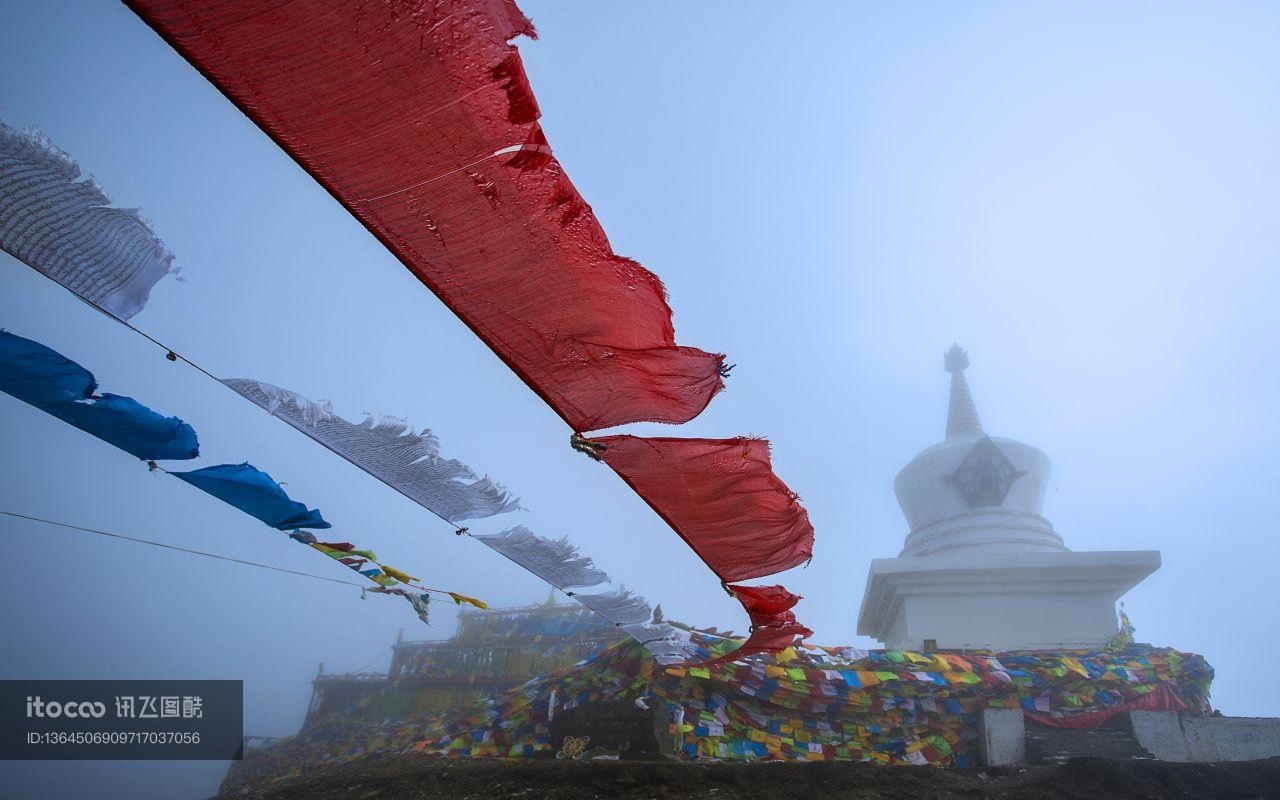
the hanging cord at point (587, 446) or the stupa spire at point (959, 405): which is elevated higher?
the stupa spire at point (959, 405)

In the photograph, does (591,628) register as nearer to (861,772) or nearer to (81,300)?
(861,772)

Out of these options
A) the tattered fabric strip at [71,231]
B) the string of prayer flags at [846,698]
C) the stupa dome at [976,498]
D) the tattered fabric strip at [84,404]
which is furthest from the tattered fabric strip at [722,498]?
the stupa dome at [976,498]

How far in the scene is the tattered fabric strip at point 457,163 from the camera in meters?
2.48

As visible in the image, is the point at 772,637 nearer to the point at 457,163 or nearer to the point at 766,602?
the point at 766,602

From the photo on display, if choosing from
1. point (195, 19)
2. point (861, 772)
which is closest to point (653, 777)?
point (861, 772)

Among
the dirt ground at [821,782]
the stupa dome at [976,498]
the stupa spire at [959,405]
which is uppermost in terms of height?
the stupa spire at [959,405]

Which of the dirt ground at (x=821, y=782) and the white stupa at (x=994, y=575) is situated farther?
the white stupa at (x=994, y=575)

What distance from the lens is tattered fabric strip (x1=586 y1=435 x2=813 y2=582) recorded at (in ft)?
15.7

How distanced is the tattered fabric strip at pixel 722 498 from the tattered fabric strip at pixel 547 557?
5.52 ft

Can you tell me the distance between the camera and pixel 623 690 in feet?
34.6

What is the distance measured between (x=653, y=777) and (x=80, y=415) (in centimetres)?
582

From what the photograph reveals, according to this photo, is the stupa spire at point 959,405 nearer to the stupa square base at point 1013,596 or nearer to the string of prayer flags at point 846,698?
the stupa square base at point 1013,596

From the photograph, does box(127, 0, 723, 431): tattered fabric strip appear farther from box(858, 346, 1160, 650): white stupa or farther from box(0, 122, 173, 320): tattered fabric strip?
box(858, 346, 1160, 650): white stupa

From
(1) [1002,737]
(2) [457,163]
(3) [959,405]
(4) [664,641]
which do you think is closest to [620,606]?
(4) [664,641]
